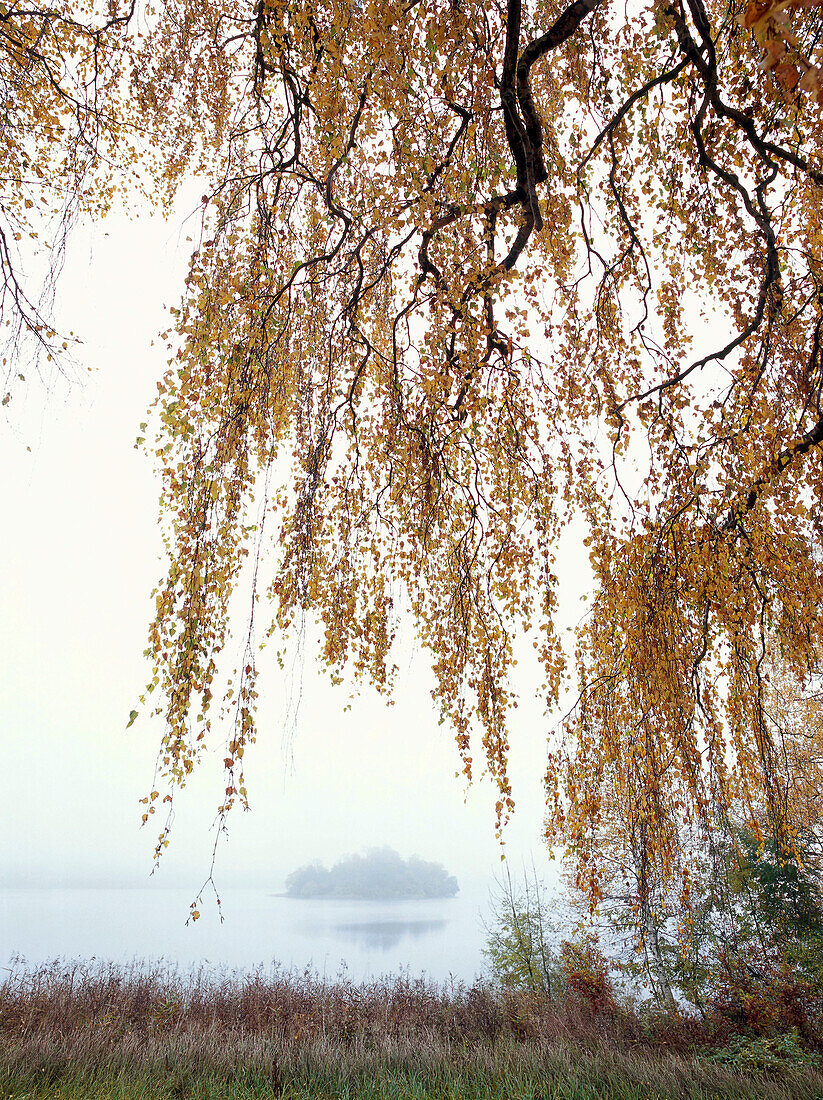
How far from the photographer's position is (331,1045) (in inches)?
232

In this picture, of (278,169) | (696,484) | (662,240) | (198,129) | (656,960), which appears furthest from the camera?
(656,960)

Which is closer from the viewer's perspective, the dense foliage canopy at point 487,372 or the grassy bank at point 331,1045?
the dense foliage canopy at point 487,372

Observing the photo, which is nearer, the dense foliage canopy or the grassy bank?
the dense foliage canopy

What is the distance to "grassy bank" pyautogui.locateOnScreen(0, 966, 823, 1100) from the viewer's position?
470 cm

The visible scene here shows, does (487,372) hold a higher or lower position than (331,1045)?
higher

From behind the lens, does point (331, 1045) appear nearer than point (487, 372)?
No

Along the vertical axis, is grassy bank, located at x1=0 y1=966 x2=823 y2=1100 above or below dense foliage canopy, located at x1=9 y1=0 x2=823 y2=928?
below

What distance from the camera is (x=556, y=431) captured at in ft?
13.0

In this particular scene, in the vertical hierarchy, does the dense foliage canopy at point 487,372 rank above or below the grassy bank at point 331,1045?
above

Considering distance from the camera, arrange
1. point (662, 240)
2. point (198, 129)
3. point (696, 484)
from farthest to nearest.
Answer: point (198, 129)
point (662, 240)
point (696, 484)

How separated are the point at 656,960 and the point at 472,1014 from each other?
13.8 feet

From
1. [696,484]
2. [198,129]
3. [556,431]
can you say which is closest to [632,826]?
[696,484]

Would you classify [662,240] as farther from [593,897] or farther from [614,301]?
[593,897]

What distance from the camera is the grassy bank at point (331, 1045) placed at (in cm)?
470
